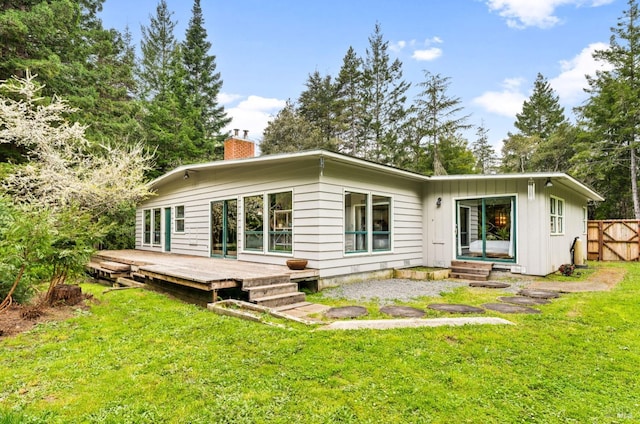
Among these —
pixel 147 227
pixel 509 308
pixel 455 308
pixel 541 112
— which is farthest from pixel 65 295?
pixel 541 112

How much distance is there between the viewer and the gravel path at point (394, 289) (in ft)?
19.7

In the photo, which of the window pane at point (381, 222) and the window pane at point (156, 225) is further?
the window pane at point (156, 225)

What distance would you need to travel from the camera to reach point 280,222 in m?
7.87

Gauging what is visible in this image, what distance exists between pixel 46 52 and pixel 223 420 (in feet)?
48.4

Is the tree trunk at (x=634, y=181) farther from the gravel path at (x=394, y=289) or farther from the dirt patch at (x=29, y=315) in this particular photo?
the dirt patch at (x=29, y=315)

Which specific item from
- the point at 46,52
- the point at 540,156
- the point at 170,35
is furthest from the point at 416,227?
the point at 170,35

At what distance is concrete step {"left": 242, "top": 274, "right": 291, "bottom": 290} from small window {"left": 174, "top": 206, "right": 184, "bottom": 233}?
6583 millimetres

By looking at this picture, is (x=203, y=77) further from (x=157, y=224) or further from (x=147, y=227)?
(x=157, y=224)

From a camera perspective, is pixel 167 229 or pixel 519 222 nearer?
pixel 519 222

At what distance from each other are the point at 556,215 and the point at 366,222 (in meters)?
5.32

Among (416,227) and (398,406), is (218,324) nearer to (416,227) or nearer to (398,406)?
(398,406)

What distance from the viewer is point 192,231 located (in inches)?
417

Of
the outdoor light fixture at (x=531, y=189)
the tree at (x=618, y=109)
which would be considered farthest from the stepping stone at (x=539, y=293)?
the tree at (x=618, y=109)

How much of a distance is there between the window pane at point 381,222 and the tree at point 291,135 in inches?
551
